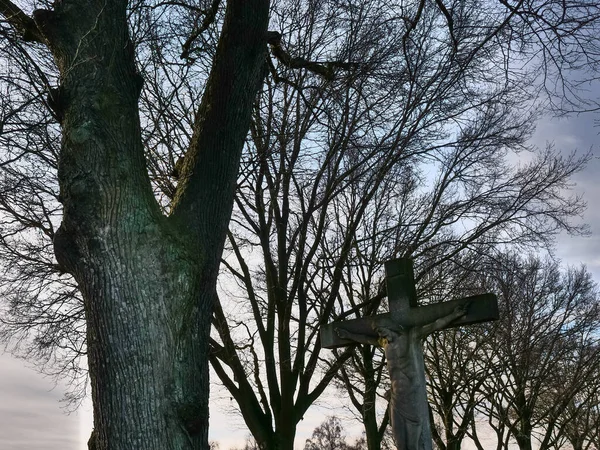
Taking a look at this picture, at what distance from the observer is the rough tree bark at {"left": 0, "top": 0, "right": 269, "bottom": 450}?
10.1 ft

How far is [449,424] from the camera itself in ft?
47.5

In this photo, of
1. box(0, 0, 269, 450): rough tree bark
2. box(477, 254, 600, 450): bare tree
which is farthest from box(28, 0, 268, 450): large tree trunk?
box(477, 254, 600, 450): bare tree

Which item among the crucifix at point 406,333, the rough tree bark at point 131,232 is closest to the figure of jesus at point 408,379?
the crucifix at point 406,333

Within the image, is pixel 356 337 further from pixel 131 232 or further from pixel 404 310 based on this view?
pixel 131 232

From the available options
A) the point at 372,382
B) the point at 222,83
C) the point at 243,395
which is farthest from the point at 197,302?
the point at 372,382

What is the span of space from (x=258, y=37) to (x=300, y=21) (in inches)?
169

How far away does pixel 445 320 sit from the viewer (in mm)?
6449

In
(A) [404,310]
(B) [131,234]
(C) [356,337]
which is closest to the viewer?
(B) [131,234]

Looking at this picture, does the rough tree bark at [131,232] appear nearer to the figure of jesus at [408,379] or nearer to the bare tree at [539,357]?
the figure of jesus at [408,379]

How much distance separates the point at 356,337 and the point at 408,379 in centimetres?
95

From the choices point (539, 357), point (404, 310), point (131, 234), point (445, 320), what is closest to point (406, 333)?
point (404, 310)

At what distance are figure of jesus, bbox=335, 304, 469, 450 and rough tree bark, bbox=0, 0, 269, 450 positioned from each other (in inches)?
139

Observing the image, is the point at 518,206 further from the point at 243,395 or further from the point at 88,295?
the point at 88,295

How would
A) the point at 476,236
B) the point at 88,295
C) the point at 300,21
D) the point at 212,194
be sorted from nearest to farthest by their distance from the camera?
the point at 88,295
the point at 212,194
the point at 300,21
the point at 476,236
